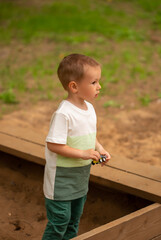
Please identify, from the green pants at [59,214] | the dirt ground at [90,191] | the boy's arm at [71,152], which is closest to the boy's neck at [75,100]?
the boy's arm at [71,152]

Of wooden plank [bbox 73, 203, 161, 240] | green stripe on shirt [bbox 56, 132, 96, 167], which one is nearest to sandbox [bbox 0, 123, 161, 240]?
wooden plank [bbox 73, 203, 161, 240]

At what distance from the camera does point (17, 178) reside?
3.40 metres

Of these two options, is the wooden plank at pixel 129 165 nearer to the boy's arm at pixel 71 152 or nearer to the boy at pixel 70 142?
the boy at pixel 70 142

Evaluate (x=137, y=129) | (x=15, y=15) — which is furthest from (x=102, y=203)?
(x=15, y=15)

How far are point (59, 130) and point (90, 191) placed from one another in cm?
120

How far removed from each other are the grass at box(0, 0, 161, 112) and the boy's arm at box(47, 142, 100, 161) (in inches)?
140

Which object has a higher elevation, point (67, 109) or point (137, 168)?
point (67, 109)

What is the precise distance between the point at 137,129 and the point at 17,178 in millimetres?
1962

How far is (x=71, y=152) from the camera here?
6.82ft

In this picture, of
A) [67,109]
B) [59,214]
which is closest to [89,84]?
[67,109]

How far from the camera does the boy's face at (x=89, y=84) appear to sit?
2.08 meters

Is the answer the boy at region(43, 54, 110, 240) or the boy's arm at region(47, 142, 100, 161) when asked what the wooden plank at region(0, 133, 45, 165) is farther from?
the boy's arm at region(47, 142, 100, 161)

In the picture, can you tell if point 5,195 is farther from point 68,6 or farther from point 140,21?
point 68,6

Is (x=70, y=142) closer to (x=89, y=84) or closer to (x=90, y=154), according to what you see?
(x=90, y=154)
